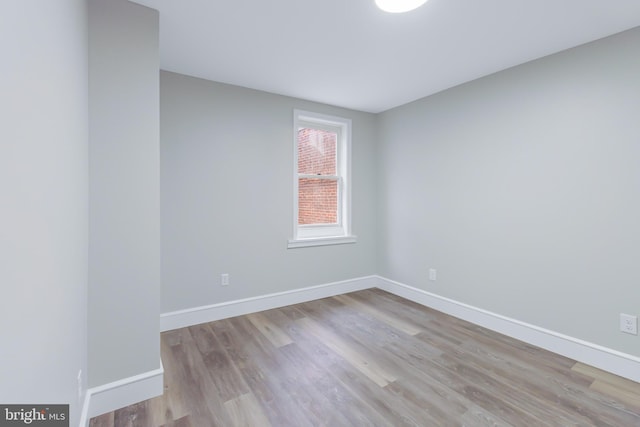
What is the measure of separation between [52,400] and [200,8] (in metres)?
2.14

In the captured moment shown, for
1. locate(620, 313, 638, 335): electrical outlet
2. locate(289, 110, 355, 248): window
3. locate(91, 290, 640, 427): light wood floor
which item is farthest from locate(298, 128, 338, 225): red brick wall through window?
locate(620, 313, 638, 335): electrical outlet

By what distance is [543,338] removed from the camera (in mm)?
2461

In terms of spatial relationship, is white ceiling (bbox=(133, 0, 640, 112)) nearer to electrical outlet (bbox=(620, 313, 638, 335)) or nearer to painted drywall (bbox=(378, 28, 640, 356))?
painted drywall (bbox=(378, 28, 640, 356))

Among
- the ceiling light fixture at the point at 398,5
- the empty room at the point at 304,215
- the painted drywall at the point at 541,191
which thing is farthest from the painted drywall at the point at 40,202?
the painted drywall at the point at 541,191

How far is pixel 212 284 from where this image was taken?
2.97 metres

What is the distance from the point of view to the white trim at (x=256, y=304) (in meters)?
2.79

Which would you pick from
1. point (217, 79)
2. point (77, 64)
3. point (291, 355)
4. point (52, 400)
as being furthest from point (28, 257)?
point (217, 79)

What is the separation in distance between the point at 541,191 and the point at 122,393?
3451 mm

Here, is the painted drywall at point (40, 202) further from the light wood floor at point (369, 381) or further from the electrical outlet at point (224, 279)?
the electrical outlet at point (224, 279)

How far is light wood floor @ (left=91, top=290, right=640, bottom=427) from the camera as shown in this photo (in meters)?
1.67

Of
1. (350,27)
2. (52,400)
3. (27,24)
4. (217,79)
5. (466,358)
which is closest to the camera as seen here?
(27,24)

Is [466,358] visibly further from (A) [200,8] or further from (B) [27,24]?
(A) [200,8]

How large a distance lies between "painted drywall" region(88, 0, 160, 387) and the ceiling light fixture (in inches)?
57.3

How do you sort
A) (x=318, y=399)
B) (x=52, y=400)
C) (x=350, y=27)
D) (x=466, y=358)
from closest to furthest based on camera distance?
1. (x=52, y=400)
2. (x=318, y=399)
3. (x=350, y=27)
4. (x=466, y=358)
